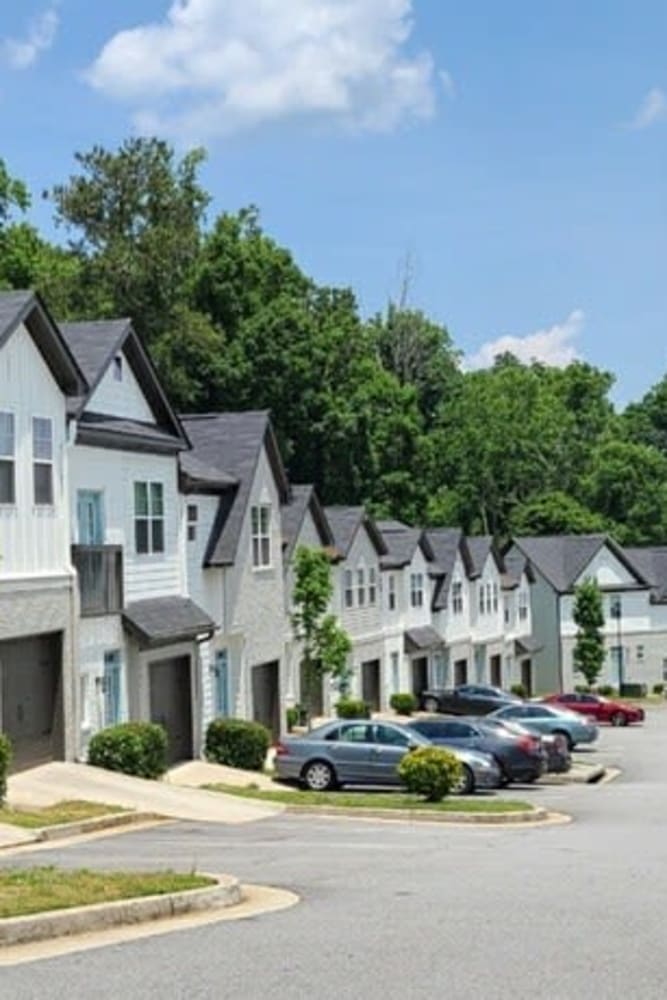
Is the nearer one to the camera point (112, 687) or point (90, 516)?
point (90, 516)

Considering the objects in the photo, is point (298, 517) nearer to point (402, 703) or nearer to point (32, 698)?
point (402, 703)

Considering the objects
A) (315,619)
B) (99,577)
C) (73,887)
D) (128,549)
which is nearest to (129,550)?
(128,549)

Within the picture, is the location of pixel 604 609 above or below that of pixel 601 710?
above

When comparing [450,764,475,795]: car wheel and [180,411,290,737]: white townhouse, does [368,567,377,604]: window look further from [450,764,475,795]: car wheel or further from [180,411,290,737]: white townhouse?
[450,764,475,795]: car wheel

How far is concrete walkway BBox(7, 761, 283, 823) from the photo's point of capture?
82.5 ft

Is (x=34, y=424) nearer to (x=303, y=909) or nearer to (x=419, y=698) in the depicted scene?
(x=303, y=909)

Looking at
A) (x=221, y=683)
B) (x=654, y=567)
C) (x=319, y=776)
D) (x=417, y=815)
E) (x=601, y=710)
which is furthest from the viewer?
(x=654, y=567)

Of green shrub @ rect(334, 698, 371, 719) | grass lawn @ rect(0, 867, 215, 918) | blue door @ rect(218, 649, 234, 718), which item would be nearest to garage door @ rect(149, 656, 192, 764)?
blue door @ rect(218, 649, 234, 718)

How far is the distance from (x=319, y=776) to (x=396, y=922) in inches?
726

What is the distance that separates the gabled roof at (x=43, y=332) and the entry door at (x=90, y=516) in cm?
230

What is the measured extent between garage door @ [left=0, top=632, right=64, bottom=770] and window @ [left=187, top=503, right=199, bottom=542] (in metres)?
8.12

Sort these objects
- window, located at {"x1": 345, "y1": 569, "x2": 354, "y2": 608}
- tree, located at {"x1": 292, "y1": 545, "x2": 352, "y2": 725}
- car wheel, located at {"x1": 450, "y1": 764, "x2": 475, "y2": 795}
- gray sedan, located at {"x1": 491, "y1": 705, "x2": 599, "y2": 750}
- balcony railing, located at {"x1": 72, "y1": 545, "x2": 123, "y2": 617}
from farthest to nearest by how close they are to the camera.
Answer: window, located at {"x1": 345, "y1": 569, "x2": 354, "y2": 608}, gray sedan, located at {"x1": 491, "y1": 705, "x2": 599, "y2": 750}, tree, located at {"x1": 292, "y1": 545, "x2": 352, "y2": 725}, car wheel, located at {"x1": 450, "y1": 764, "x2": 475, "y2": 795}, balcony railing, located at {"x1": 72, "y1": 545, "x2": 123, "y2": 617}

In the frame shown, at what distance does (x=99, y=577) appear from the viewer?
1207 inches

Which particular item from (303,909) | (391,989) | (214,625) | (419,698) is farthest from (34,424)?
(419,698)
